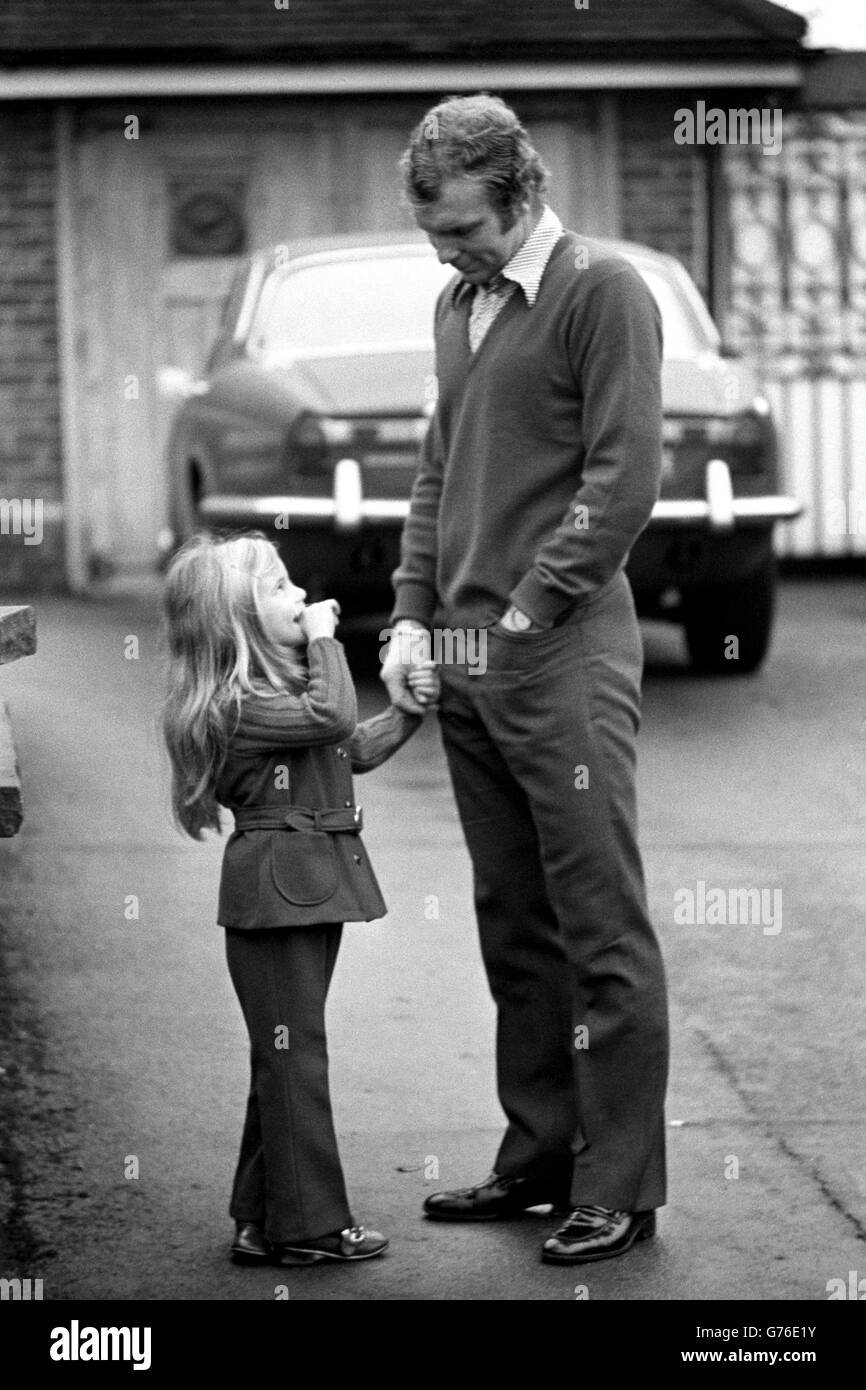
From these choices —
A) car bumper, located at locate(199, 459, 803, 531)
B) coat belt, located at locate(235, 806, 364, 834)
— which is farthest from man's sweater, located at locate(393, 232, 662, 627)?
car bumper, located at locate(199, 459, 803, 531)

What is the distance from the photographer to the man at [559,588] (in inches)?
156

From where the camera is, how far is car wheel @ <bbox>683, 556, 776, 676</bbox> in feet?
32.2

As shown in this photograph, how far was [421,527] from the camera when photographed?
14.5ft

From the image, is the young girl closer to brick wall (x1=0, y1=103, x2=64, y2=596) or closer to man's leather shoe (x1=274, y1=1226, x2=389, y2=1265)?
man's leather shoe (x1=274, y1=1226, x2=389, y2=1265)

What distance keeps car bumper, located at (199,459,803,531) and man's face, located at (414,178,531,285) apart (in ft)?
15.2

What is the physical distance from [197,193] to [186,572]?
10143 mm

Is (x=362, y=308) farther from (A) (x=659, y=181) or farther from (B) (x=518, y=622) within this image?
(B) (x=518, y=622)

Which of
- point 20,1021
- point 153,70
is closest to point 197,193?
point 153,70

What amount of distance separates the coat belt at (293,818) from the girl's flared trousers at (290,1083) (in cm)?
17

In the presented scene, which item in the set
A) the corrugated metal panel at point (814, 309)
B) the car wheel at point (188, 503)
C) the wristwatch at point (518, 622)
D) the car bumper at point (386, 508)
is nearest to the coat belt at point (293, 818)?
the wristwatch at point (518, 622)

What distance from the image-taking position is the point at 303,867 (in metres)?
4.05

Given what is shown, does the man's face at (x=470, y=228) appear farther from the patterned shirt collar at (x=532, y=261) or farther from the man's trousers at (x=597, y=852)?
the man's trousers at (x=597, y=852)

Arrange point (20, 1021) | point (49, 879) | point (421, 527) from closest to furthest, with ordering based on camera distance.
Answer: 1. point (421, 527)
2. point (20, 1021)
3. point (49, 879)

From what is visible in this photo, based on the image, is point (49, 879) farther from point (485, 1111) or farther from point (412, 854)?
point (485, 1111)
